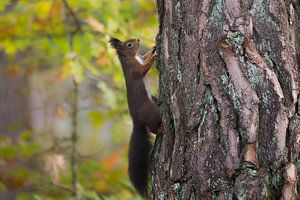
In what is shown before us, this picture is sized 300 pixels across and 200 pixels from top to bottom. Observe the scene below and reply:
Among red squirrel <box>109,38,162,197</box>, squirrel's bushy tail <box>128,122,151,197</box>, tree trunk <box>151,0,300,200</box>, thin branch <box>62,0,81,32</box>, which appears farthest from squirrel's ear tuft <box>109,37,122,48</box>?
tree trunk <box>151,0,300,200</box>

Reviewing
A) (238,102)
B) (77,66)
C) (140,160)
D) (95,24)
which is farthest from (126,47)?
(238,102)

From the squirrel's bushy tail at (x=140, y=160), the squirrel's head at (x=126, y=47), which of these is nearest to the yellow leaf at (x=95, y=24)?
the squirrel's head at (x=126, y=47)

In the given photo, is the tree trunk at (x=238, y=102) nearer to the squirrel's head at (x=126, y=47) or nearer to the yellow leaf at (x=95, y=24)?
the squirrel's head at (x=126, y=47)

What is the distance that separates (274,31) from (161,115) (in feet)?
2.18

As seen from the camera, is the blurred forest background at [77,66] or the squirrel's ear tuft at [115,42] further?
the blurred forest background at [77,66]

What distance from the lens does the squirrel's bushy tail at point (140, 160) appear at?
3.05m

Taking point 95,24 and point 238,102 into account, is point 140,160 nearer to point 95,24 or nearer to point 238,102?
point 238,102

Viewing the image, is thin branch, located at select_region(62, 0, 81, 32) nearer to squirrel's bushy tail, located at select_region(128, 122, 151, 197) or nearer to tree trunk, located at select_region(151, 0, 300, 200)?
squirrel's bushy tail, located at select_region(128, 122, 151, 197)

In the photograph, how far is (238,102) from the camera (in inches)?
93.0

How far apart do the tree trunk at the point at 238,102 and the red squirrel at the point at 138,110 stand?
43cm

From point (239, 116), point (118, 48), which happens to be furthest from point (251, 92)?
point (118, 48)

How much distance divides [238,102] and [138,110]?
44.4 inches

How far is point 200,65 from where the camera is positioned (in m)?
2.45

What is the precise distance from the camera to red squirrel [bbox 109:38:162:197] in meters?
3.06
